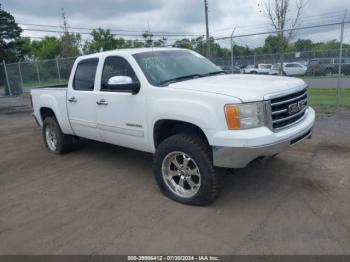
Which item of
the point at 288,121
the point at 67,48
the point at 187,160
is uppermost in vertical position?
the point at 67,48

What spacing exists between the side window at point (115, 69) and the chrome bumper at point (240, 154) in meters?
1.65

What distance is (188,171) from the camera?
3.98 metres

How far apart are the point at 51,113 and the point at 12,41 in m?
31.5

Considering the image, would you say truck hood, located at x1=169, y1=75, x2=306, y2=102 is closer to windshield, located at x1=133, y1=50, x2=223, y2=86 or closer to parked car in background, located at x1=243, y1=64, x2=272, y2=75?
windshield, located at x1=133, y1=50, x2=223, y2=86

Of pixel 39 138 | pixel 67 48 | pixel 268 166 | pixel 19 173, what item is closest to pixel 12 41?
pixel 67 48

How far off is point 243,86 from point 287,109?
0.58 metres

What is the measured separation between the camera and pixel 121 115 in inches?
184

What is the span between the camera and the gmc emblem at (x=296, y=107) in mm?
3837

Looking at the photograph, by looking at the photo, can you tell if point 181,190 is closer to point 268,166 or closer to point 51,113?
point 268,166

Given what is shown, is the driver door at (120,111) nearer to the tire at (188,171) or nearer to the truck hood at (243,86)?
the tire at (188,171)

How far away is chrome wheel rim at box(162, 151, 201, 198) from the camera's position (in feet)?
12.9

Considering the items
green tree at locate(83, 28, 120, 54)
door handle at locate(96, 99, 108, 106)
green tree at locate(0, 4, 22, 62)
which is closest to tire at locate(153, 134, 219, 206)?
door handle at locate(96, 99, 108, 106)

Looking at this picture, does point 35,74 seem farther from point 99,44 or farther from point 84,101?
point 99,44

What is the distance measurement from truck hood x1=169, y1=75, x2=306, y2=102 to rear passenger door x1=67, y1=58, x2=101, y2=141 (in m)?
1.74
